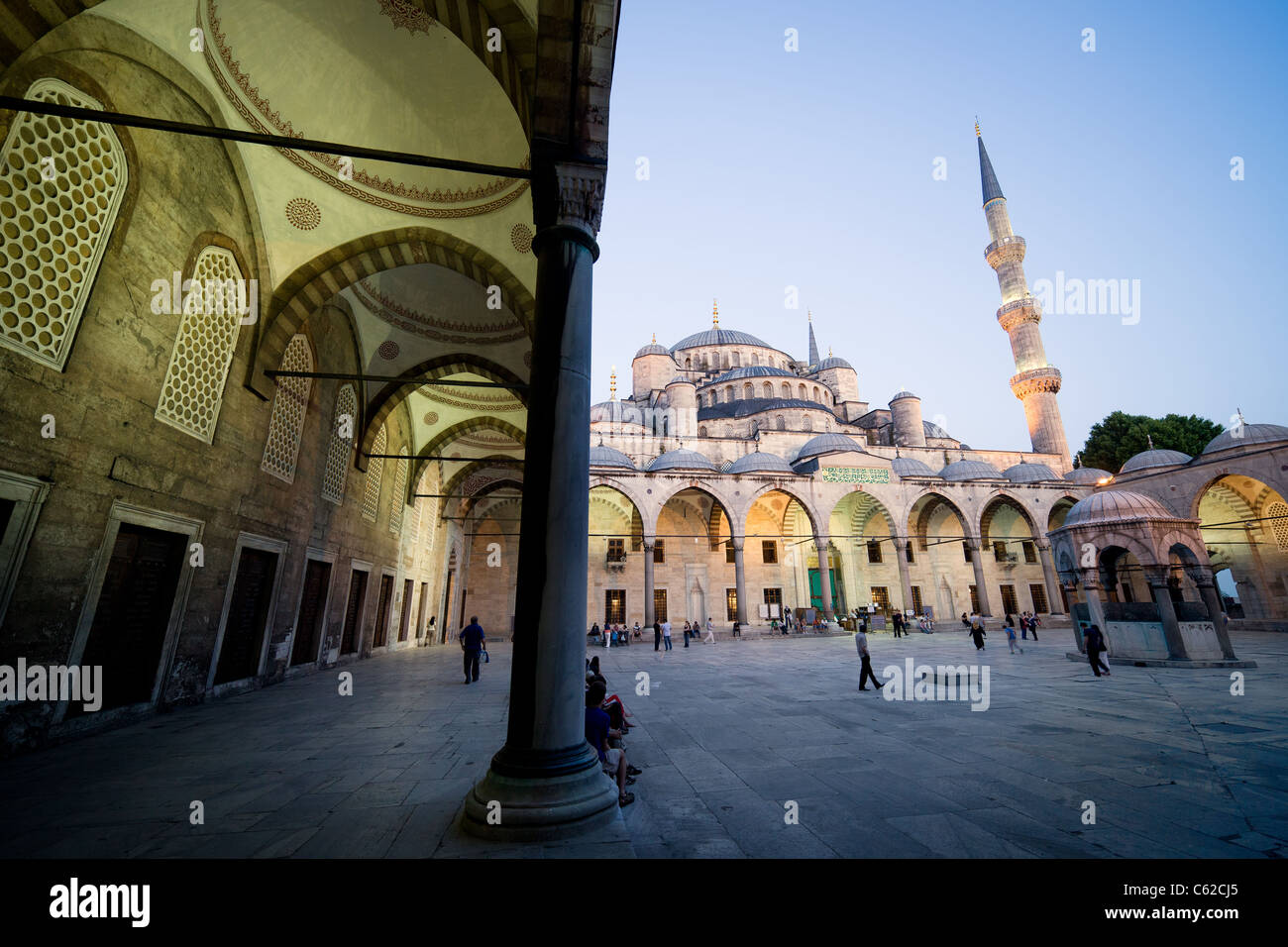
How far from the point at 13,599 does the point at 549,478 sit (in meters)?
5.25

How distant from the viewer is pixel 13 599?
453 centimetres

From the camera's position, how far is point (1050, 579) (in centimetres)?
2492

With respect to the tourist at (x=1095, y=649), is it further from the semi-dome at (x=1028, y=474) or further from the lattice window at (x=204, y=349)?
the semi-dome at (x=1028, y=474)

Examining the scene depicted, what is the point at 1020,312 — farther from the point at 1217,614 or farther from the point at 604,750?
the point at 604,750

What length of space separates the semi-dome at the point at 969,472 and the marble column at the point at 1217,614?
13.7 meters

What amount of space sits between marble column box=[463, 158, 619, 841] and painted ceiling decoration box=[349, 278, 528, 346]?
7.81m

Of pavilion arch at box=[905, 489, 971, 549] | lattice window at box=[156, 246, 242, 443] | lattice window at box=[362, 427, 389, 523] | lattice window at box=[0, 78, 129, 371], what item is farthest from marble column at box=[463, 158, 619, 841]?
pavilion arch at box=[905, 489, 971, 549]

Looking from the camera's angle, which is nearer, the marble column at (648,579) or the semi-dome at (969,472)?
the marble column at (648,579)

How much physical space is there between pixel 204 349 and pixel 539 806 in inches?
301

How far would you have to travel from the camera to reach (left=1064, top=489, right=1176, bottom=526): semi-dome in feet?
35.3

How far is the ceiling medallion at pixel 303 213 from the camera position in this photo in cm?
797

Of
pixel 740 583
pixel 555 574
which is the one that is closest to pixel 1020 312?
pixel 740 583

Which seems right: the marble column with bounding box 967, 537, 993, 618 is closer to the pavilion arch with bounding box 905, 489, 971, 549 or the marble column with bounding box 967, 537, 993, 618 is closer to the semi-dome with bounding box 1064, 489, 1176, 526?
the pavilion arch with bounding box 905, 489, 971, 549

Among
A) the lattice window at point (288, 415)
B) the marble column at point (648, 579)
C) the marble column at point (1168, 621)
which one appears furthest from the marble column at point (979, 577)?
the lattice window at point (288, 415)
